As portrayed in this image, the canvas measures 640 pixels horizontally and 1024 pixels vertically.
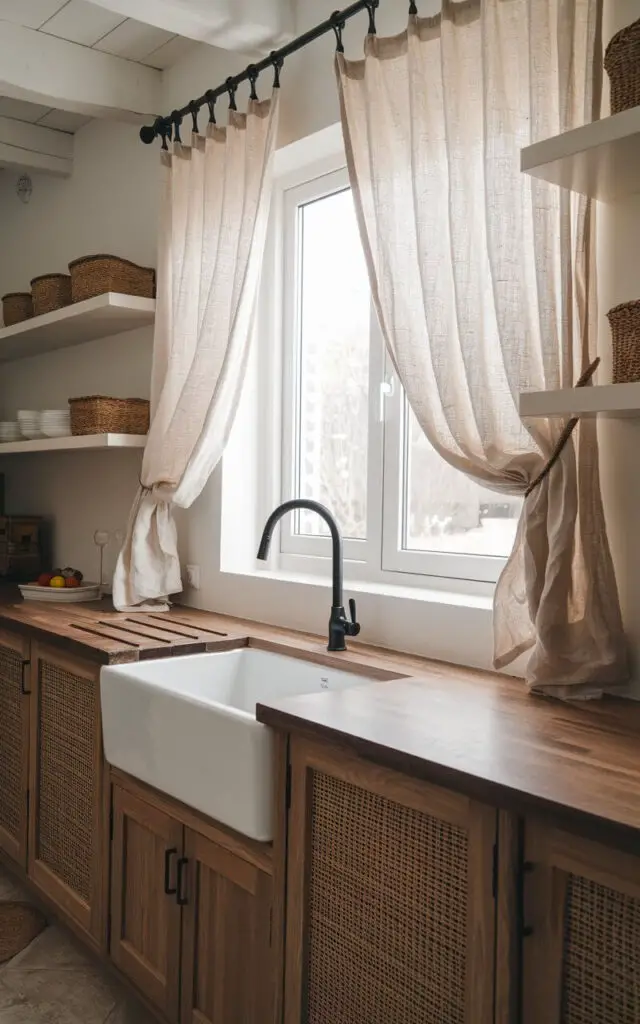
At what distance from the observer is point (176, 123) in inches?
119

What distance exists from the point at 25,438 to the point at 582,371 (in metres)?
2.58

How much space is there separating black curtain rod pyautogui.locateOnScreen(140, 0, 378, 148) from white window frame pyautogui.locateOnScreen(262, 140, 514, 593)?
304 millimetres

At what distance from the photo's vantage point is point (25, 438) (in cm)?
367

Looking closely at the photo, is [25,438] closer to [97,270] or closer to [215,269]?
[97,270]

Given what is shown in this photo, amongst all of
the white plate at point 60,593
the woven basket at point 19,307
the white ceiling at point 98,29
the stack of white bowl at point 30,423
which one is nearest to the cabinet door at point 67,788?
the white plate at point 60,593

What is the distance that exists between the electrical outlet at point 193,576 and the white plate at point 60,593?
16.2 inches

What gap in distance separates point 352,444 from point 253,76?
1.11 metres

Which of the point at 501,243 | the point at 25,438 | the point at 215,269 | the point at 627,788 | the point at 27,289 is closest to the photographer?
the point at 627,788

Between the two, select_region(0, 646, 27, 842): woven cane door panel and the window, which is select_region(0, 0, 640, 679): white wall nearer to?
the window

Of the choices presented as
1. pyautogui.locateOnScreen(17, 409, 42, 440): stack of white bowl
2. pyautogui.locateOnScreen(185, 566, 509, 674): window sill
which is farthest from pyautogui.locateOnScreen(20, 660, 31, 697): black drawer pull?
pyautogui.locateOnScreen(17, 409, 42, 440): stack of white bowl

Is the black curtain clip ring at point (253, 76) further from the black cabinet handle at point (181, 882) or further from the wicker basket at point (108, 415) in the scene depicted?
the black cabinet handle at point (181, 882)

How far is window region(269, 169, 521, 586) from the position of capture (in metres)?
2.40

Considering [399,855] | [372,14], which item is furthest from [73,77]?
[399,855]

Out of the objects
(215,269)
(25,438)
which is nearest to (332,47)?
(215,269)
